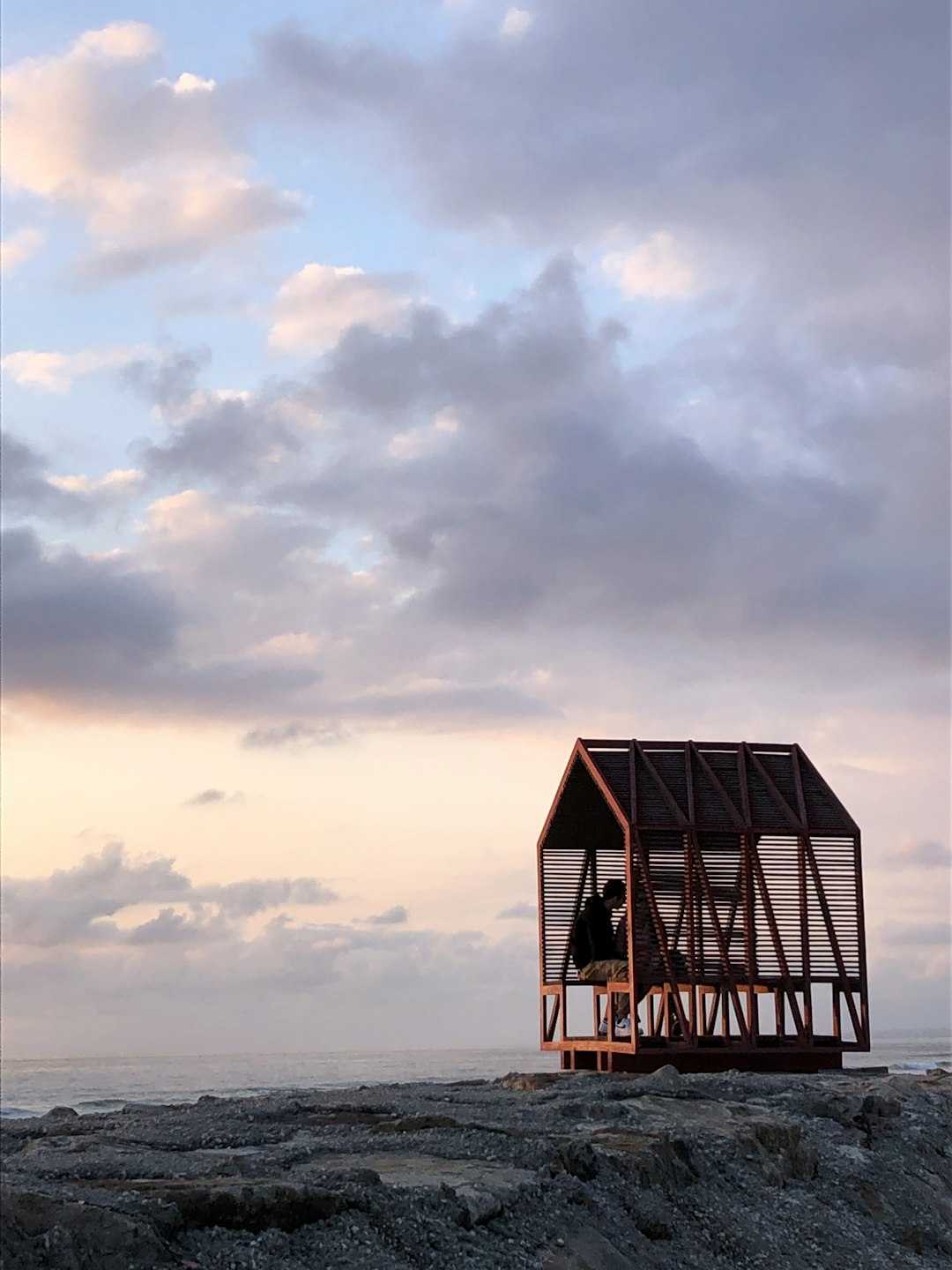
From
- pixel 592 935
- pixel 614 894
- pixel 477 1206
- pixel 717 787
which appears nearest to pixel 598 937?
pixel 592 935

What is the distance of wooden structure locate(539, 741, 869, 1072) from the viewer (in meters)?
25.6

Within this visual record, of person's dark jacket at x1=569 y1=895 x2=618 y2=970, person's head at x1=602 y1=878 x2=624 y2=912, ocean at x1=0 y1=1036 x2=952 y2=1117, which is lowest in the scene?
ocean at x1=0 y1=1036 x2=952 y2=1117

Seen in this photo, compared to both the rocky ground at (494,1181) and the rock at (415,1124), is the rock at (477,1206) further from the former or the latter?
the rock at (415,1124)

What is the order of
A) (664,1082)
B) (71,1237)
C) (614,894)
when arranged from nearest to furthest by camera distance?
(71,1237) < (664,1082) < (614,894)

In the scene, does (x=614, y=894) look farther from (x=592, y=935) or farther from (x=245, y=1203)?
(x=245, y=1203)

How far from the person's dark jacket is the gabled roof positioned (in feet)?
12.3

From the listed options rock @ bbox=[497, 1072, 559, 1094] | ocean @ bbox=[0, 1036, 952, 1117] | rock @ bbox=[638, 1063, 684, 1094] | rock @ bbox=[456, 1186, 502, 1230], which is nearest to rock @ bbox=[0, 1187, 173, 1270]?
rock @ bbox=[456, 1186, 502, 1230]

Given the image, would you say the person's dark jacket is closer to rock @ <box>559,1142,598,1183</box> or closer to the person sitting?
the person sitting

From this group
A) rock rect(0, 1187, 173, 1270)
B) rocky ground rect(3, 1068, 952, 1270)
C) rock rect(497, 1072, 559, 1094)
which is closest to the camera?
rock rect(0, 1187, 173, 1270)

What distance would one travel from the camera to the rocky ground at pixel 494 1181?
1008cm

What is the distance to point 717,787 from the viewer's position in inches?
1080

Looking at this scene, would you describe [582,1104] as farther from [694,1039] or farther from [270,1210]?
[694,1039]

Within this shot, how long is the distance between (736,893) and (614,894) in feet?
11.2

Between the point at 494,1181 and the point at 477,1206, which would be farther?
the point at 494,1181
